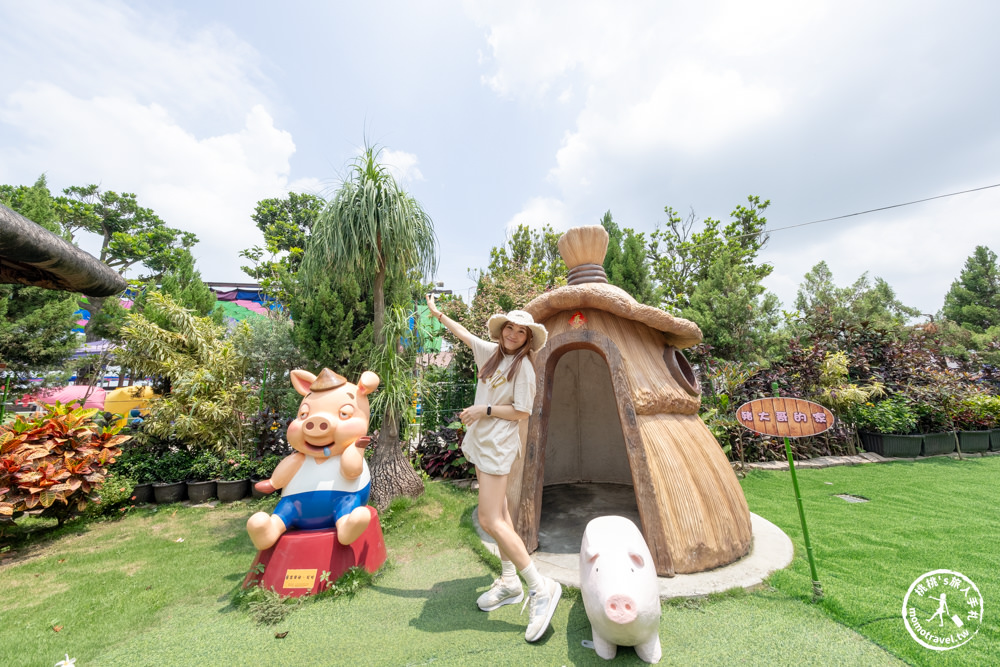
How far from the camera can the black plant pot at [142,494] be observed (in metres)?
5.58

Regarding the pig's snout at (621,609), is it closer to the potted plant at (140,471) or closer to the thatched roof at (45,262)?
the thatched roof at (45,262)

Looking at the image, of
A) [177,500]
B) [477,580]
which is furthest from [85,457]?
[477,580]

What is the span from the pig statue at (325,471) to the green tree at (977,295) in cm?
3142

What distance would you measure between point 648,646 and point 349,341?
198 inches

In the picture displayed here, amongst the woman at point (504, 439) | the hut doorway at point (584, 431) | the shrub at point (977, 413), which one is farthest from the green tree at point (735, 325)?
the woman at point (504, 439)

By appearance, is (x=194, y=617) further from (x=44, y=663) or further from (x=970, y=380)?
(x=970, y=380)

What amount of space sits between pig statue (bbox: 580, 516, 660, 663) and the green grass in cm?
136

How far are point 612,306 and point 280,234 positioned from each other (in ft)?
50.1

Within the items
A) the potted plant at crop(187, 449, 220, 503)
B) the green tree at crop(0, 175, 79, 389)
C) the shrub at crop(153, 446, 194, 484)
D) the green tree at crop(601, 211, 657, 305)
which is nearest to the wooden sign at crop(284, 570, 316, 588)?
the potted plant at crop(187, 449, 220, 503)

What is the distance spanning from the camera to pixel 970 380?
30.8 ft

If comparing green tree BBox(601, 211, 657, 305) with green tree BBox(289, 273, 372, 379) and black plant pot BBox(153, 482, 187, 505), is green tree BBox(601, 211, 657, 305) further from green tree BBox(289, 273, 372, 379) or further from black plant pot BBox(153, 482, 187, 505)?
black plant pot BBox(153, 482, 187, 505)

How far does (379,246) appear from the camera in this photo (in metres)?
4.97

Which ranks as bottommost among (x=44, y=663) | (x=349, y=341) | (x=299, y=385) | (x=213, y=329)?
(x=44, y=663)

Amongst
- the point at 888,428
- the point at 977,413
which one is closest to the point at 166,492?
the point at 888,428
